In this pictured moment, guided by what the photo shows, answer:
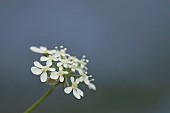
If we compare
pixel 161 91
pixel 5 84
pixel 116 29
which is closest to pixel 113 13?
pixel 116 29

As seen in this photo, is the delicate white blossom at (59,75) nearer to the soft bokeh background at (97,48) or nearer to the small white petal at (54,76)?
the small white petal at (54,76)

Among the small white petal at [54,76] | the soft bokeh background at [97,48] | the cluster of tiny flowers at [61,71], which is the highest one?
the soft bokeh background at [97,48]

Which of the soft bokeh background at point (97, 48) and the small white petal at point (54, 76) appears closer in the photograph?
the small white petal at point (54, 76)

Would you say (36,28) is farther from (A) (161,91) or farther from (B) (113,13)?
(A) (161,91)

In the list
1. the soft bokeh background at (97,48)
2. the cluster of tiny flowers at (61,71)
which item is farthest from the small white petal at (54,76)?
the soft bokeh background at (97,48)

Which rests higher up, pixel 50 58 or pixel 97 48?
pixel 97 48

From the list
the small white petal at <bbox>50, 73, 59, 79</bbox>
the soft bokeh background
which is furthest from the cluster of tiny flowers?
the soft bokeh background

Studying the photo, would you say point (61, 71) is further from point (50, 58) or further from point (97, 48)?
point (97, 48)

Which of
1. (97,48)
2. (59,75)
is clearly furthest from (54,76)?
(97,48)
